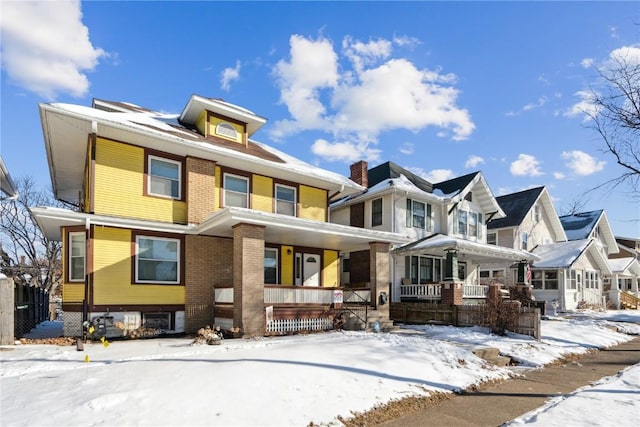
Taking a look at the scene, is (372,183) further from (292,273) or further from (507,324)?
(507,324)

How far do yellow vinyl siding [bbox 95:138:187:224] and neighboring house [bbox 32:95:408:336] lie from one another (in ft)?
0.11

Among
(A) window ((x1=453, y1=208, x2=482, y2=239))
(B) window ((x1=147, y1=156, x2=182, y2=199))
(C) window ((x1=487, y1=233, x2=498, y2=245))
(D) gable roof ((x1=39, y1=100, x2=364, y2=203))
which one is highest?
(D) gable roof ((x1=39, y1=100, x2=364, y2=203))

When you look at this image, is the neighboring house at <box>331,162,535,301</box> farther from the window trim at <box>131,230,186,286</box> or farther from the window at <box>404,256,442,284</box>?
the window trim at <box>131,230,186,286</box>

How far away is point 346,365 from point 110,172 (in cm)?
998

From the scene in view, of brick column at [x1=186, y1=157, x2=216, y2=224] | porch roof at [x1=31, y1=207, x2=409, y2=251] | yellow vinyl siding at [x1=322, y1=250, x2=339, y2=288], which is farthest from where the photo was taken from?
yellow vinyl siding at [x1=322, y1=250, x2=339, y2=288]

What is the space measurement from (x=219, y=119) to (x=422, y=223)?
12.3 m

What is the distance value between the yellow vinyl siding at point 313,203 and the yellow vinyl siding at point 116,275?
6.88 meters

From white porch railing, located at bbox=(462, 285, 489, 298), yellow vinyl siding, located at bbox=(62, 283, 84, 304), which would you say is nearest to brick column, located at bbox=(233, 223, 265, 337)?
yellow vinyl siding, located at bbox=(62, 283, 84, 304)

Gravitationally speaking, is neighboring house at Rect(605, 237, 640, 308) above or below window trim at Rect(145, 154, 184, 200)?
below

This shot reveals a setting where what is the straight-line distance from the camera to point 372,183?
2434 cm

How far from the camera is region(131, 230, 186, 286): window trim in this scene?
13.7 metres

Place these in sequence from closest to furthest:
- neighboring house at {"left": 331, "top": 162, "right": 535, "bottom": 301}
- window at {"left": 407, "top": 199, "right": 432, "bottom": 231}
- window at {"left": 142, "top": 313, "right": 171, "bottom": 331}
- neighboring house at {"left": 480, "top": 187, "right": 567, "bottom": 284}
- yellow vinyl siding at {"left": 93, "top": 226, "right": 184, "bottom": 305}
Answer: yellow vinyl siding at {"left": 93, "top": 226, "right": 184, "bottom": 305} → window at {"left": 142, "top": 313, "right": 171, "bottom": 331} → neighboring house at {"left": 331, "top": 162, "right": 535, "bottom": 301} → window at {"left": 407, "top": 199, "right": 432, "bottom": 231} → neighboring house at {"left": 480, "top": 187, "right": 567, "bottom": 284}

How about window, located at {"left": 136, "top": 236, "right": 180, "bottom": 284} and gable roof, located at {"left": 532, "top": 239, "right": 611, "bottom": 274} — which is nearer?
window, located at {"left": 136, "top": 236, "right": 180, "bottom": 284}

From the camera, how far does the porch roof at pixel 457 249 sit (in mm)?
19578
